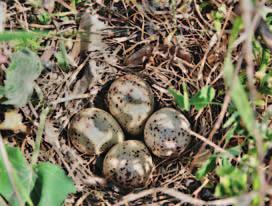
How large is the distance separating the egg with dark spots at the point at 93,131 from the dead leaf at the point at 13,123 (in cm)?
21

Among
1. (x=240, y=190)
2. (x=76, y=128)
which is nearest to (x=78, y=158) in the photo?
(x=76, y=128)

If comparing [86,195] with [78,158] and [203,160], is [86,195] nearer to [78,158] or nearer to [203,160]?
[78,158]

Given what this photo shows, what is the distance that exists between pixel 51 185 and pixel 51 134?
0.27 m

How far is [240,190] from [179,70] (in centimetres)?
94

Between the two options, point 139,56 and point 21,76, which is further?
point 139,56

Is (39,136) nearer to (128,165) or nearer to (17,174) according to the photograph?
(17,174)

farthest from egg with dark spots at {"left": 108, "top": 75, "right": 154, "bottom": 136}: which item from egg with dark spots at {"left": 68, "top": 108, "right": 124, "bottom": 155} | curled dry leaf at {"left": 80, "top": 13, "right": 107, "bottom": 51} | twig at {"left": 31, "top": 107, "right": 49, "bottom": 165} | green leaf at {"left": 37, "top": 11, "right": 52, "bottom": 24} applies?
green leaf at {"left": 37, "top": 11, "right": 52, "bottom": 24}

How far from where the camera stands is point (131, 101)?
2.41 meters

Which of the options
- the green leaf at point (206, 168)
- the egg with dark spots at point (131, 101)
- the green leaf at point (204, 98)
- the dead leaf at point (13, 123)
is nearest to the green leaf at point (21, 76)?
the dead leaf at point (13, 123)

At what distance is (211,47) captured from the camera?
2.43m

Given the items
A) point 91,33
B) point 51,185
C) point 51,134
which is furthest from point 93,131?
point 91,33

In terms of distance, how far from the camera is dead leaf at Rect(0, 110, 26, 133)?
2.33 m

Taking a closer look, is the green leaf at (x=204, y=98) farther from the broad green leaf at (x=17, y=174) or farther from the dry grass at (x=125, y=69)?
the broad green leaf at (x=17, y=174)

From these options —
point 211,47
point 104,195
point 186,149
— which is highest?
point 211,47
